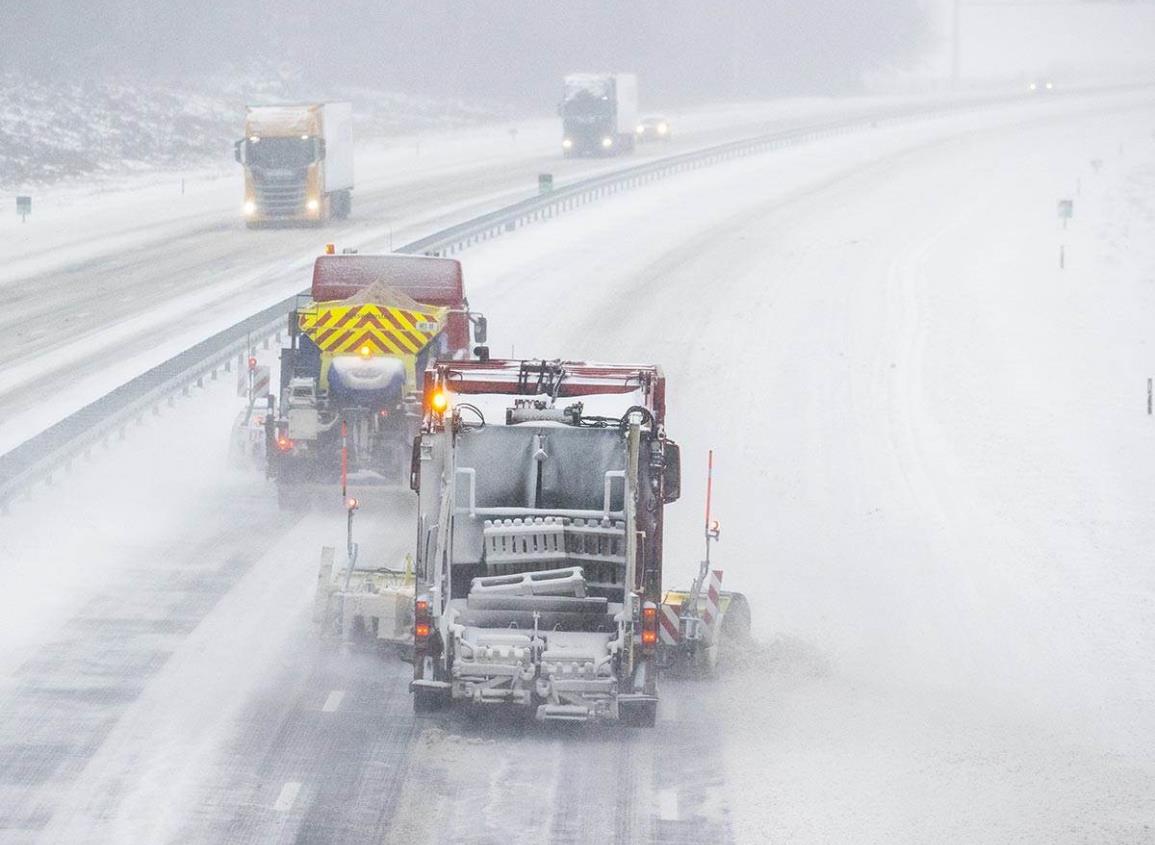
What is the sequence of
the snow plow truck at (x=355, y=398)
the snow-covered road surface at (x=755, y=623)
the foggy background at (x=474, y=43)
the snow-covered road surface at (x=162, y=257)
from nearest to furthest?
the snow-covered road surface at (x=755, y=623), the snow plow truck at (x=355, y=398), the snow-covered road surface at (x=162, y=257), the foggy background at (x=474, y=43)

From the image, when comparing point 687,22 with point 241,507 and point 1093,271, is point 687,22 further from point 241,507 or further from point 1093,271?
point 241,507

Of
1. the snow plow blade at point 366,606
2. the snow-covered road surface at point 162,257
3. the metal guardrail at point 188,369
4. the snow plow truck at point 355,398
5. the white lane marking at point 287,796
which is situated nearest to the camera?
the white lane marking at point 287,796

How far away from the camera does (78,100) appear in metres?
73.8

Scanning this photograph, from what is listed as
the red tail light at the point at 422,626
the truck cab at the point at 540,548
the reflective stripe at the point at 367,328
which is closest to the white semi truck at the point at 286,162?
the reflective stripe at the point at 367,328

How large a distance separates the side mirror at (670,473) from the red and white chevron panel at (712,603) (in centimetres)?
139

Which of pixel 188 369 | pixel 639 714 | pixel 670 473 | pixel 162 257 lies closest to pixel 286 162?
pixel 162 257

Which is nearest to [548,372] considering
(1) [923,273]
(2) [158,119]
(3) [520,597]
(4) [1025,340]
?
(3) [520,597]

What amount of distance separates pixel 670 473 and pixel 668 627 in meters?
1.41

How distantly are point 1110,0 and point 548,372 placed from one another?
14180 cm

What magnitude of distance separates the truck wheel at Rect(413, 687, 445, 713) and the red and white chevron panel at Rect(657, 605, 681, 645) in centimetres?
214

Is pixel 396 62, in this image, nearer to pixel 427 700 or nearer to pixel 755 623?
pixel 755 623

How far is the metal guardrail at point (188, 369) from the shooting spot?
21.4 m

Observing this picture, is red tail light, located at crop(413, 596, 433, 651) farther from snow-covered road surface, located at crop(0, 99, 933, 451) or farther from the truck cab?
snow-covered road surface, located at crop(0, 99, 933, 451)

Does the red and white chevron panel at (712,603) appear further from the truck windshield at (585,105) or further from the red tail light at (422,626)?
the truck windshield at (585,105)
